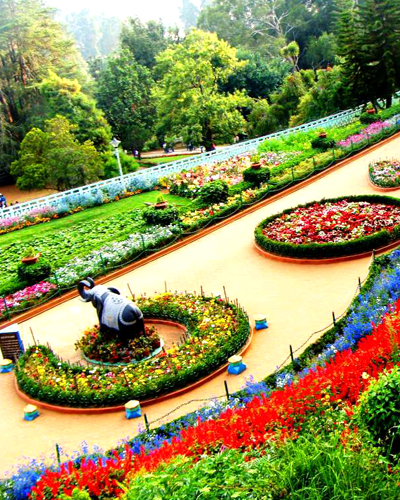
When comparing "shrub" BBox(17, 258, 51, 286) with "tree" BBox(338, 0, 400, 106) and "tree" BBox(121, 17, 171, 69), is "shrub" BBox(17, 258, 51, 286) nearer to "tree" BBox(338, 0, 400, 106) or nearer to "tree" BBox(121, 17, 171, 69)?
"tree" BBox(338, 0, 400, 106)

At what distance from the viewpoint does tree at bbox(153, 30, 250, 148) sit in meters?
38.0

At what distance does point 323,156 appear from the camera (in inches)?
1113

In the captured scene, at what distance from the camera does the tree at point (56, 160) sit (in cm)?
3183

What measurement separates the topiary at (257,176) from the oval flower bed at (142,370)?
493 inches

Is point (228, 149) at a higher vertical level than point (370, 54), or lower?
lower

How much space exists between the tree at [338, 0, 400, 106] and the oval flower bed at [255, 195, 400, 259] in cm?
1912

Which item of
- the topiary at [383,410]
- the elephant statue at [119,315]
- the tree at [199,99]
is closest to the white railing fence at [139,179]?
the tree at [199,99]

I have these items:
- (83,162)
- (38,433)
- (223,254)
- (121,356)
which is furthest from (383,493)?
(83,162)

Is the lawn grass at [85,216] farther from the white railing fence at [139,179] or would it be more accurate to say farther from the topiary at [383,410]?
the topiary at [383,410]

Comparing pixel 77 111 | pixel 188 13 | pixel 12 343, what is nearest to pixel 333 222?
pixel 12 343

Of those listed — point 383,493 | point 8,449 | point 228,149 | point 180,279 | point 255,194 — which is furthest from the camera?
point 228,149

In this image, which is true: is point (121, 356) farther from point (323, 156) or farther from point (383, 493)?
point (323, 156)

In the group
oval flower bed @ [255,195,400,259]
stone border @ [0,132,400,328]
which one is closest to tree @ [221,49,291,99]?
stone border @ [0,132,400,328]

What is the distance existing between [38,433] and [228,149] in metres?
25.3
